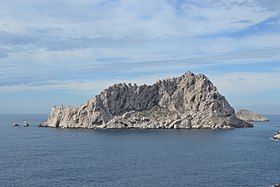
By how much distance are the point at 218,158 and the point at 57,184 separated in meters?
54.3

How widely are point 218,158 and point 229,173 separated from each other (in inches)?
972

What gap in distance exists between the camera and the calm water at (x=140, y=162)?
94438 millimetres

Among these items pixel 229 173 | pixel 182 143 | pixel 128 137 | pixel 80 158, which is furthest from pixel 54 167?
pixel 128 137

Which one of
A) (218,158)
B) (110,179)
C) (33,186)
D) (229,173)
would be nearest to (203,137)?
(218,158)

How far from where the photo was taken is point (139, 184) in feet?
297

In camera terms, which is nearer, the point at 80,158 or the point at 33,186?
the point at 33,186

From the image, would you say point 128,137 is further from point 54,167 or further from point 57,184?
point 57,184

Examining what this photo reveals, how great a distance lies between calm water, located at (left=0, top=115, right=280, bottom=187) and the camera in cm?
9444

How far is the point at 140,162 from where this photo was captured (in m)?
119

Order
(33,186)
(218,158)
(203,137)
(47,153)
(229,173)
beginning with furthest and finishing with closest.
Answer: (203,137) < (47,153) < (218,158) < (229,173) < (33,186)

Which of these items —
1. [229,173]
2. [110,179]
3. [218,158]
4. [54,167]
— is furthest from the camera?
[218,158]

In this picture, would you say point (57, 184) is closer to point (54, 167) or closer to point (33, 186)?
point (33, 186)

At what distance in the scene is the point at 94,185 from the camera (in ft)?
294

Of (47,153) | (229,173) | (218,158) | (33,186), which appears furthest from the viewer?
(47,153)
